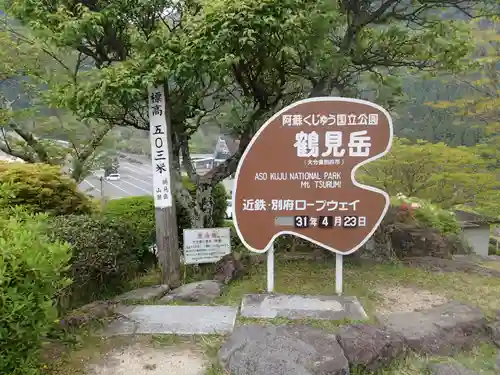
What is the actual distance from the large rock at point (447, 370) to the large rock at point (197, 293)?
2.43 m

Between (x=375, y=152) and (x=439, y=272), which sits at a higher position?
(x=375, y=152)

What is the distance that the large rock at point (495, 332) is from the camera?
393cm

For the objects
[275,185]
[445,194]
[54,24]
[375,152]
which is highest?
[54,24]

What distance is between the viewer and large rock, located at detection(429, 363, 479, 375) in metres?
3.34

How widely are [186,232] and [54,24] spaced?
9.79ft

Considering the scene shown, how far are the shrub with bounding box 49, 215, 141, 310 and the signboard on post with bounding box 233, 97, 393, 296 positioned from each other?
1.46 m

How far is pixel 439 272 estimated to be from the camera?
19.6 ft

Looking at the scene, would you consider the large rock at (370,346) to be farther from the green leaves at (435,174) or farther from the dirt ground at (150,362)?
the green leaves at (435,174)

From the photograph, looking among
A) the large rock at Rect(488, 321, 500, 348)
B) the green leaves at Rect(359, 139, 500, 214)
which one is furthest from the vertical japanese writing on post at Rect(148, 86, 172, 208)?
the green leaves at Rect(359, 139, 500, 214)

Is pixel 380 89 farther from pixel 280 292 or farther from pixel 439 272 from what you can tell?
pixel 280 292

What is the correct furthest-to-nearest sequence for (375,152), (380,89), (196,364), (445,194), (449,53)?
(445,194), (380,89), (449,53), (375,152), (196,364)

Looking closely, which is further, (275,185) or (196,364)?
(275,185)

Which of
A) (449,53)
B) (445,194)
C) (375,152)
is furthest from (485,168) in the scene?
(375,152)

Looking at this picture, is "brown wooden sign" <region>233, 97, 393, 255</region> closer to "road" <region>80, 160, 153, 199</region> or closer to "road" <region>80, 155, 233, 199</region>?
"road" <region>80, 155, 233, 199</region>
